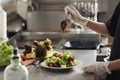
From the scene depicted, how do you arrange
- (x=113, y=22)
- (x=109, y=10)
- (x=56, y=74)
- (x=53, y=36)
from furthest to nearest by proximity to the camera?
(x=109, y=10) → (x=53, y=36) → (x=113, y=22) → (x=56, y=74)

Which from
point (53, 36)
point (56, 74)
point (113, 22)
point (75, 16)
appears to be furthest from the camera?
point (53, 36)

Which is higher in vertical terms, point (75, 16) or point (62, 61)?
point (75, 16)

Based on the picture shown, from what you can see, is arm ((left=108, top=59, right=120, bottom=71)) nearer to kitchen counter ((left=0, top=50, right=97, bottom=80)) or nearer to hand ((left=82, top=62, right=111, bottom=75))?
hand ((left=82, top=62, right=111, bottom=75))

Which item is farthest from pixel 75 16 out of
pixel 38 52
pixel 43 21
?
pixel 43 21

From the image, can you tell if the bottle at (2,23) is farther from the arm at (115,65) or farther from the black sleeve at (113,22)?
the arm at (115,65)

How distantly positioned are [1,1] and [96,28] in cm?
113

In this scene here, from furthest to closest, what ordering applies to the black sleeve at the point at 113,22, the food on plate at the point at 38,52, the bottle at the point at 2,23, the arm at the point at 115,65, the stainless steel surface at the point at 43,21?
the stainless steel surface at the point at 43,21 → the bottle at the point at 2,23 → the black sleeve at the point at 113,22 → the food on plate at the point at 38,52 → the arm at the point at 115,65

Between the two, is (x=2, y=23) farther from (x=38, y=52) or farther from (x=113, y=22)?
(x=113, y=22)

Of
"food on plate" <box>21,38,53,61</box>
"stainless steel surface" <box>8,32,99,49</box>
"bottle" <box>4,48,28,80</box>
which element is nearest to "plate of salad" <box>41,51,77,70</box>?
"food on plate" <box>21,38,53,61</box>

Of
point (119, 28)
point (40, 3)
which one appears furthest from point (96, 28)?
point (40, 3)

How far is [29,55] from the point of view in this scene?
167 cm

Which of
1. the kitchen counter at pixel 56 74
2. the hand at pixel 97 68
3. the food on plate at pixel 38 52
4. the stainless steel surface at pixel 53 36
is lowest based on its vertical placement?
the stainless steel surface at pixel 53 36

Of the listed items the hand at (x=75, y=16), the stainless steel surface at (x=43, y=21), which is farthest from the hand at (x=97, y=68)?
the stainless steel surface at (x=43, y=21)

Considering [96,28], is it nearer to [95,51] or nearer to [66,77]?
[95,51]
